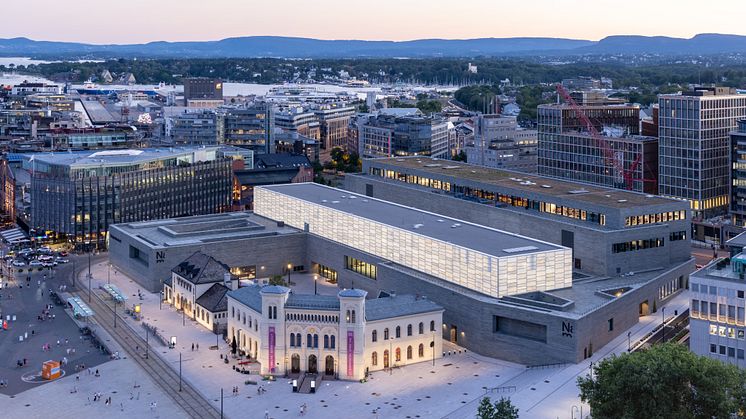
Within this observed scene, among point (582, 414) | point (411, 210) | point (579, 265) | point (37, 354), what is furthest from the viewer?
point (411, 210)

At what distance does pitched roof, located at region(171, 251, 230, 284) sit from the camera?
101m

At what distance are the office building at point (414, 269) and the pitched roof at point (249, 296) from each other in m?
0.21

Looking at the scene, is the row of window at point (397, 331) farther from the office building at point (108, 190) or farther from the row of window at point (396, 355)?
the office building at point (108, 190)

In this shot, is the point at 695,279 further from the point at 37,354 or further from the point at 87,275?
the point at 87,275

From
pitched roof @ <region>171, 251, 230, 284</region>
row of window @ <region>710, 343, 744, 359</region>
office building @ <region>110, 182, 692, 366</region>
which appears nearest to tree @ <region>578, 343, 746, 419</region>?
row of window @ <region>710, 343, 744, 359</region>

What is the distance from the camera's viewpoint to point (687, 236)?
4171 inches

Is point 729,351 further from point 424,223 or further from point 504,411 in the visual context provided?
point 424,223

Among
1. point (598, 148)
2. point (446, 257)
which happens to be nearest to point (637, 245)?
point (446, 257)

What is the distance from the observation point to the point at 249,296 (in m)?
89.1

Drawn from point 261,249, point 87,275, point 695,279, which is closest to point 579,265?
point 695,279

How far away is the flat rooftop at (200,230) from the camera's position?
117 m

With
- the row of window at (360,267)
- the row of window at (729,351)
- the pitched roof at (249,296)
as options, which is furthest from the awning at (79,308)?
the row of window at (729,351)

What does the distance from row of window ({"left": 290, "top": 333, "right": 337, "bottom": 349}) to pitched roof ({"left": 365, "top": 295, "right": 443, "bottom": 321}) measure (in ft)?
10.6

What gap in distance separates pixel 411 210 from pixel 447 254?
20359 millimetres
